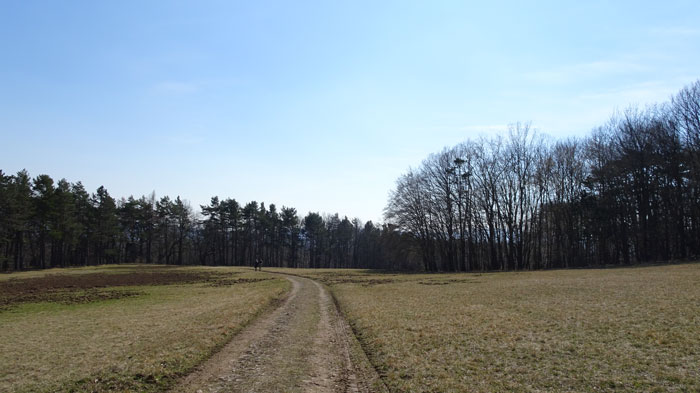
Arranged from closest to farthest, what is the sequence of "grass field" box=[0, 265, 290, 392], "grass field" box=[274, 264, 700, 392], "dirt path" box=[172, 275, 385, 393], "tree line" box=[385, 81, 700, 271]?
"grass field" box=[274, 264, 700, 392], "dirt path" box=[172, 275, 385, 393], "grass field" box=[0, 265, 290, 392], "tree line" box=[385, 81, 700, 271]

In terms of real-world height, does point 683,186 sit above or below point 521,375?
above

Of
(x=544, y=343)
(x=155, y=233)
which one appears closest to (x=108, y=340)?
(x=544, y=343)

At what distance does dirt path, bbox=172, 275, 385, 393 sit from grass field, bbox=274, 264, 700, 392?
27.4 inches

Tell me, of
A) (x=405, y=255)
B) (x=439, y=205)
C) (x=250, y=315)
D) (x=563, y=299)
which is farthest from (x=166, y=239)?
(x=563, y=299)

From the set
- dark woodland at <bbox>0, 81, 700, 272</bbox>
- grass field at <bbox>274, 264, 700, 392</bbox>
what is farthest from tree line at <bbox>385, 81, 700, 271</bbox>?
grass field at <bbox>274, 264, 700, 392</bbox>

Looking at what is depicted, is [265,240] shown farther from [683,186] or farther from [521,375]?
[521,375]

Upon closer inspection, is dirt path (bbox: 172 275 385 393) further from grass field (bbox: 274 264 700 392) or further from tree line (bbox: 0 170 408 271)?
tree line (bbox: 0 170 408 271)

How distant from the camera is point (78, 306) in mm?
23750

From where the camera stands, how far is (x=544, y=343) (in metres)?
11.3

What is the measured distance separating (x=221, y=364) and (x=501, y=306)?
1424 centimetres

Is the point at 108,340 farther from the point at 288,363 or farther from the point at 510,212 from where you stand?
the point at 510,212

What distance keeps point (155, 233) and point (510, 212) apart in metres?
83.3

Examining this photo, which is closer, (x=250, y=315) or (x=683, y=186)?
(x=250, y=315)

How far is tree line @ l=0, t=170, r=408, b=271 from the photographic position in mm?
69812
